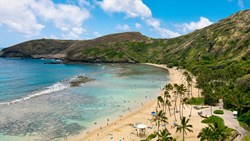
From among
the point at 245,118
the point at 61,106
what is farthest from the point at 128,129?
the point at 61,106

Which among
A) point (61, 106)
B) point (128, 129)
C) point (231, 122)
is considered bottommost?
point (128, 129)

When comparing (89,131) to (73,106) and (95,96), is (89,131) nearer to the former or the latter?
(73,106)

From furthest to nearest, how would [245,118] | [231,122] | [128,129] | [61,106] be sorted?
1. [61,106]
2. [128,129]
3. [245,118]
4. [231,122]

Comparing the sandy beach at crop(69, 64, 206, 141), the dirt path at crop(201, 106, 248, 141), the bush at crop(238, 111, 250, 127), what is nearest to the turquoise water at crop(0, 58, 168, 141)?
the sandy beach at crop(69, 64, 206, 141)

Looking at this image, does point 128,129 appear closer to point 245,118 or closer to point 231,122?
point 231,122

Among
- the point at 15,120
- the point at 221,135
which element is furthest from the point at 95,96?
the point at 221,135

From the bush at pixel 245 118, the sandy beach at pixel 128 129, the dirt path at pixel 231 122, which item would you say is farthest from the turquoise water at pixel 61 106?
the bush at pixel 245 118

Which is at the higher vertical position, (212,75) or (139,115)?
(212,75)

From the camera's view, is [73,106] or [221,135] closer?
[221,135]

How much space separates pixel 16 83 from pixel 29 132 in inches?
3614

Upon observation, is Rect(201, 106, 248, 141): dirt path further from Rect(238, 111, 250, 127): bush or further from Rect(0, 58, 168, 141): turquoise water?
A: Rect(0, 58, 168, 141): turquoise water

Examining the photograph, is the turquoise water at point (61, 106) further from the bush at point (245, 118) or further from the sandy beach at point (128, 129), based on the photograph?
the bush at point (245, 118)

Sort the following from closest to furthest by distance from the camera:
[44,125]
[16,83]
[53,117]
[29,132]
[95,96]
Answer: [29,132] < [44,125] < [53,117] < [95,96] < [16,83]

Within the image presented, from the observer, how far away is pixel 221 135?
47281 mm
